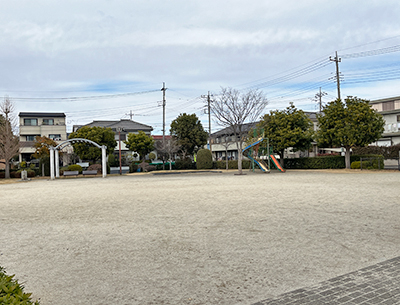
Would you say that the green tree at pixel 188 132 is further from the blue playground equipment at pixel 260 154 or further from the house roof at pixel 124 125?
the house roof at pixel 124 125

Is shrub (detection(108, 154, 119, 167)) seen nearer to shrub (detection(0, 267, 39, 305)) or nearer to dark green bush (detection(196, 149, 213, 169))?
dark green bush (detection(196, 149, 213, 169))

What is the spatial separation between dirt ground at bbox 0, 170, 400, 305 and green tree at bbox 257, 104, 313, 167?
19.3 metres

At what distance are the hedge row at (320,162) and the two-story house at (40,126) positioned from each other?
31.9 meters

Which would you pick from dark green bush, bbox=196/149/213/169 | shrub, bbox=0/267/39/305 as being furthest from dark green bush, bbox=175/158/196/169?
shrub, bbox=0/267/39/305

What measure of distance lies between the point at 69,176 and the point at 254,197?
22.7 meters

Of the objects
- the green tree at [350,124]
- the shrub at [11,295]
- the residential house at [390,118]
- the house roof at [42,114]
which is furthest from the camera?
the house roof at [42,114]

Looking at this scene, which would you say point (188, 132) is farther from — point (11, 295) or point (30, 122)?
point (11, 295)

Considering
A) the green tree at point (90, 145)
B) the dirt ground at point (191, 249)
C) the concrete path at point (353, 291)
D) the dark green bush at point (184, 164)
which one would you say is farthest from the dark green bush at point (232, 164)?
the concrete path at point (353, 291)

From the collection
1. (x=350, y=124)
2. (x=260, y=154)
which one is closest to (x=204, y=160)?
(x=260, y=154)

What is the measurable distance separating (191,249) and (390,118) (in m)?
40.3

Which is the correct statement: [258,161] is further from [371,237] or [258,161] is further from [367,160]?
[371,237]

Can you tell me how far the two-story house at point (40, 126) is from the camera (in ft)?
153

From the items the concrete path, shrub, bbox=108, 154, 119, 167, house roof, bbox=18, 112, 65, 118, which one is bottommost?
the concrete path

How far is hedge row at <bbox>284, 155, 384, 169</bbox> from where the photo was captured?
27.4m
